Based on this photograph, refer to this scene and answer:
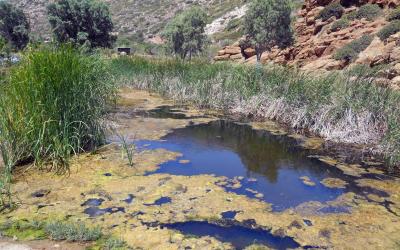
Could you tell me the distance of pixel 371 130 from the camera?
8.00m

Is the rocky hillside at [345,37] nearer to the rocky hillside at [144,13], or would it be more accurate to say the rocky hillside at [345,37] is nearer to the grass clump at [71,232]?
the grass clump at [71,232]

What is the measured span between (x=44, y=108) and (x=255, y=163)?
376cm

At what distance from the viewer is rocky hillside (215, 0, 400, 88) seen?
54.1 feet

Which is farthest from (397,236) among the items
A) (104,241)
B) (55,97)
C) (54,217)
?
(55,97)

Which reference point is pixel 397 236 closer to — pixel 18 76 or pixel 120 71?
pixel 18 76

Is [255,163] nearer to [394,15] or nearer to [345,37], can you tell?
[394,15]

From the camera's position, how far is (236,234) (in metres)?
4.32

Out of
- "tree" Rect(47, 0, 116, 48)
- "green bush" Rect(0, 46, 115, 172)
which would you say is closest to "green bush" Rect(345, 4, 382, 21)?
"tree" Rect(47, 0, 116, 48)

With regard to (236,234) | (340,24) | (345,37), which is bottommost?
(236,234)

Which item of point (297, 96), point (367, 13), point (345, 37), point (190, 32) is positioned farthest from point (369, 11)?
point (297, 96)

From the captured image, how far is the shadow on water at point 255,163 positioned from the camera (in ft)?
18.7

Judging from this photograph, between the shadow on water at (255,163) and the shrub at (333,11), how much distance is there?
16.2 m

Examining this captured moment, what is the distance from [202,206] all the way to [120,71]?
11938 millimetres

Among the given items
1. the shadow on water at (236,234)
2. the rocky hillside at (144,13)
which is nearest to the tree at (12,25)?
the rocky hillside at (144,13)
